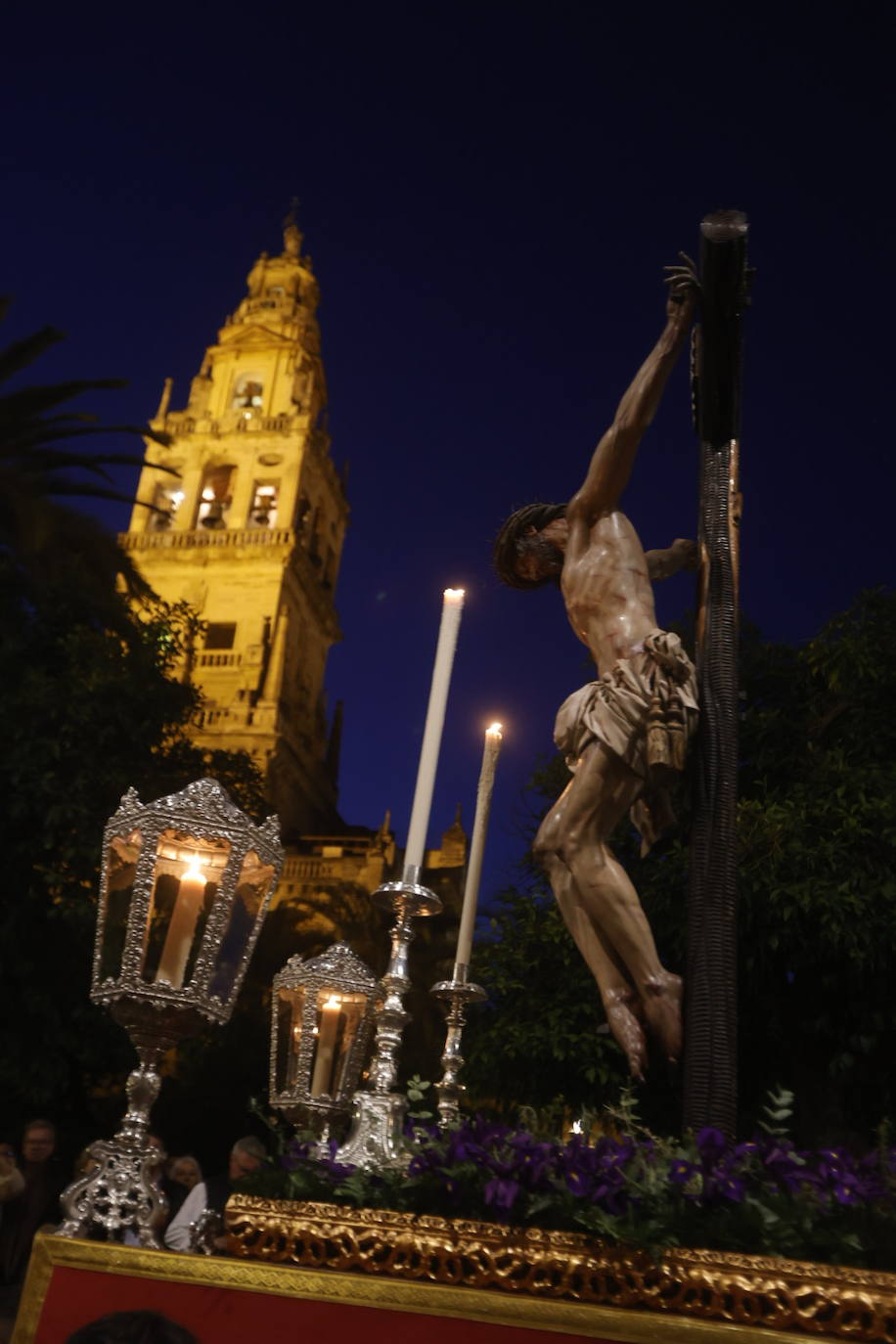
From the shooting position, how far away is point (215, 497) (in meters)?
43.0

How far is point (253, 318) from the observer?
47.6 m

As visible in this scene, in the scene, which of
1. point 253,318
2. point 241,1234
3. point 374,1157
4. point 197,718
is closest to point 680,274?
point 374,1157

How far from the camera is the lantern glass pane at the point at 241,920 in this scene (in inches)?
141

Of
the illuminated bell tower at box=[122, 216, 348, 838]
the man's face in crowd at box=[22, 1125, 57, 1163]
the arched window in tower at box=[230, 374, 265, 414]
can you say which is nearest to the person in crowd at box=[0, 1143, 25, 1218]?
the man's face in crowd at box=[22, 1125, 57, 1163]

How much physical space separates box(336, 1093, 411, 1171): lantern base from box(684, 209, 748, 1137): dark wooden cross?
876 millimetres

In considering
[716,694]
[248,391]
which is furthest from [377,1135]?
[248,391]

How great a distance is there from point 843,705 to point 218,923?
9.83 metres

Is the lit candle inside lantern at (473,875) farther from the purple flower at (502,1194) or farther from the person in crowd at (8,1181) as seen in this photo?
the person in crowd at (8,1181)

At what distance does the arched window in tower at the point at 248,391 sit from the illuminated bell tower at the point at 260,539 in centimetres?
5

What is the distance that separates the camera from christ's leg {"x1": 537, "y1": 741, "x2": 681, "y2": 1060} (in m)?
3.95

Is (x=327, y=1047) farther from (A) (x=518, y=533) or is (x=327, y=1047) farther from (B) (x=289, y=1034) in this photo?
(A) (x=518, y=533)

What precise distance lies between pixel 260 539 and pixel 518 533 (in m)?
35.7

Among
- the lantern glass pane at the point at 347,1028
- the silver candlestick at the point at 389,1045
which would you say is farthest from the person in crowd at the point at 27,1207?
the silver candlestick at the point at 389,1045

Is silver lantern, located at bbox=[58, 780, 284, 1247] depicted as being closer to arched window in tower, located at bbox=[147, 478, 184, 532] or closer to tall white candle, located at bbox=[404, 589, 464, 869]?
tall white candle, located at bbox=[404, 589, 464, 869]
